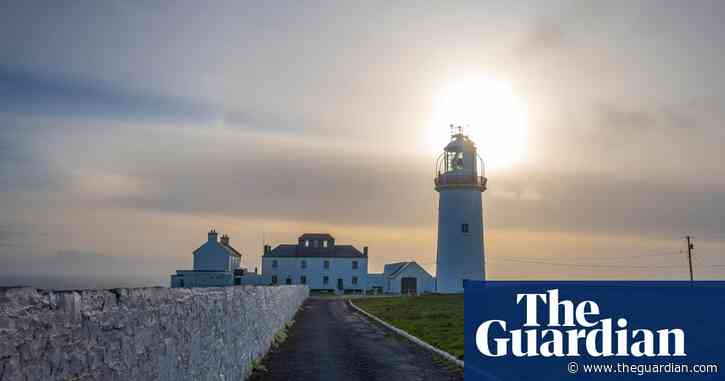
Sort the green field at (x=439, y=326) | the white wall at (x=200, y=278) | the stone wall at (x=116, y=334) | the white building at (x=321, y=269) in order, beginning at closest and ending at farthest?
the stone wall at (x=116, y=334) → the green field at (x=439, y=326) → the white wall at (x=200, y=278) → the white building at (x=321, y=269)

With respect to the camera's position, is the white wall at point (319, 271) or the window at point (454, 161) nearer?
the window at point (454, 161)

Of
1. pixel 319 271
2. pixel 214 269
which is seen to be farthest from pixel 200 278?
pixel 319 271

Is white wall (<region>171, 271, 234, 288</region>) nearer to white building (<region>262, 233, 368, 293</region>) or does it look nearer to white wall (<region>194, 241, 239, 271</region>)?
white wall (<region>194, 241, 239, 271</region>)

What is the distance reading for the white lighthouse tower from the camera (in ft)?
172

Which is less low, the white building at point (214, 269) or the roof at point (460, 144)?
the roof at point (460, 144)

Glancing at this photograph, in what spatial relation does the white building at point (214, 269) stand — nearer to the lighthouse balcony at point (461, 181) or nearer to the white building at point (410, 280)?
the white building at point (410, 280)

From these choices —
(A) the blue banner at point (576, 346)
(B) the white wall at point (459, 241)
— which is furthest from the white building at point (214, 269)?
(A) the blue banner at point (576, 346)

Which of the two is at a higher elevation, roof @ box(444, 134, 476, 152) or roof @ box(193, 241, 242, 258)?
roof @ box(444, 134, 476, 152)

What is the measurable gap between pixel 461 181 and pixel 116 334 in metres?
48.5

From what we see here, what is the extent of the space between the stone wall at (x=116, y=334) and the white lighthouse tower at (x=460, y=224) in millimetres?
42081

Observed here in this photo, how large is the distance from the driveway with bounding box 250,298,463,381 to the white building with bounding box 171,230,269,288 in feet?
140

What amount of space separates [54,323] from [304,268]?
78813 millimetres

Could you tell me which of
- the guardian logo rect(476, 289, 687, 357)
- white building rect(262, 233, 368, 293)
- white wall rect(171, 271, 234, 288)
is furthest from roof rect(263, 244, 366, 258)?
the guardian logo rect(476, 289, 687, 357)

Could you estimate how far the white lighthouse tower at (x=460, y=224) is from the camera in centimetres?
5238
